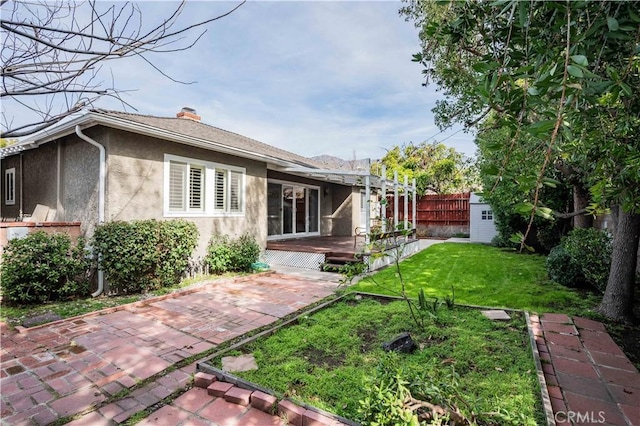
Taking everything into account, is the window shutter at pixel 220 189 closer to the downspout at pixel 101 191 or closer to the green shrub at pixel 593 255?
the downspout at pixel 101 191

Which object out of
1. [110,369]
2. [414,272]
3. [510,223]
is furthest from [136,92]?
[510,223]

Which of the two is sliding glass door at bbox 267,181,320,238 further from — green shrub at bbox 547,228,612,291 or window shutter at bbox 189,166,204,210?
green shrub at bbox 547,228,612,291

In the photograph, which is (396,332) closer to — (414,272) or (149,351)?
(149,351)

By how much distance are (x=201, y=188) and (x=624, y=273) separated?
31.4 ft

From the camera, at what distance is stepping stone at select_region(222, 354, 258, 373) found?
139 inches

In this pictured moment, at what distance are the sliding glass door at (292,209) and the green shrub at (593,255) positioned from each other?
994 centimetres

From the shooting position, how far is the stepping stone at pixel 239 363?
3543mm

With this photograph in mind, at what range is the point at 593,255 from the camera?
645 cm

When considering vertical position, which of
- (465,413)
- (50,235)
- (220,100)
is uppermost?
(220,100)

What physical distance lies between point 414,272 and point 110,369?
24.9ft

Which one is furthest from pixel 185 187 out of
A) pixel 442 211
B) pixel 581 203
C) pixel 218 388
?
pixel 442 211

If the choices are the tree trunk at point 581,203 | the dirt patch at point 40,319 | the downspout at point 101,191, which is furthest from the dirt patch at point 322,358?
the tree trunk at point 581,203

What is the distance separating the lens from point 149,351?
4.19 metres

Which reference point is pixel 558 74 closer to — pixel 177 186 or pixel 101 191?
pixel 101 191
